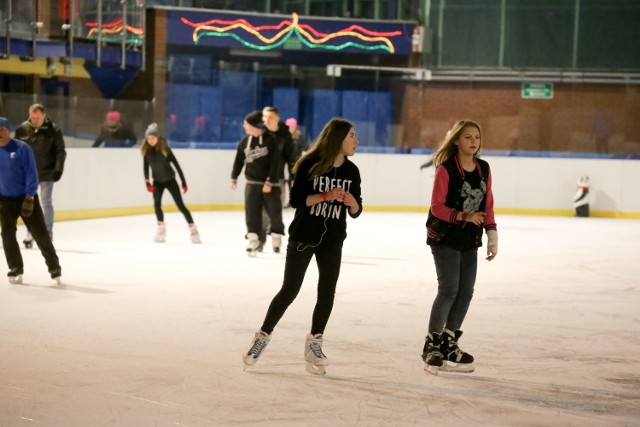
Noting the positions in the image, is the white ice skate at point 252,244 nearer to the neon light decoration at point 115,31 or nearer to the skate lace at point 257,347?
the skate lace at point 257,347

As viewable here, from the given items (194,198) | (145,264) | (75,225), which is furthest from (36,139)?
(194,198)

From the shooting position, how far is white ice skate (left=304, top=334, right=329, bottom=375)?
6652mm

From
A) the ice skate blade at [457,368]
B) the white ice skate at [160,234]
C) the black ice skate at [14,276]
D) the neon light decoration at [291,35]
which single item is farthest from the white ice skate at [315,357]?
the neon light decoration at [291,35]

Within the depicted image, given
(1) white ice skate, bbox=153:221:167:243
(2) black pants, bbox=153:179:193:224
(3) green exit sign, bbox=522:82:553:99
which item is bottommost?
(1) white ice skate, bbox=153:221:167:243

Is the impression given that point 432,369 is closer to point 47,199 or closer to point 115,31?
point 47,199

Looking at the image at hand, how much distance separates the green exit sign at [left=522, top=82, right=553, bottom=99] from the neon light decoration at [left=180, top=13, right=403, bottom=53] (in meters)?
3.05

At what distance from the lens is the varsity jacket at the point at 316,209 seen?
657 centimetres

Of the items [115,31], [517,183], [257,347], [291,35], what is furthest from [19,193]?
[291,35]

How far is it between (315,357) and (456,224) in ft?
3.52

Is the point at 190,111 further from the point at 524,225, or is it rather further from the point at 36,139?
the point at 36,139

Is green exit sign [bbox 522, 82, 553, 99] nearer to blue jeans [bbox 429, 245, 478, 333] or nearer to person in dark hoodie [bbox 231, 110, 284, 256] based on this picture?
person in dark hoodie [bbox 231, 110, 284, 256]

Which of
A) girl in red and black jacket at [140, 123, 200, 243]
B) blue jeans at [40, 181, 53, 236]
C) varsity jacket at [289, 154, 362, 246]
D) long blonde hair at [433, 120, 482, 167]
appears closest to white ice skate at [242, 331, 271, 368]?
varsity jacket at [289, 154, 362, 246]

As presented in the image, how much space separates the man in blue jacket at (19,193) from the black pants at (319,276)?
3.80 meters

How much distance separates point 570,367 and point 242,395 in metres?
2.08
